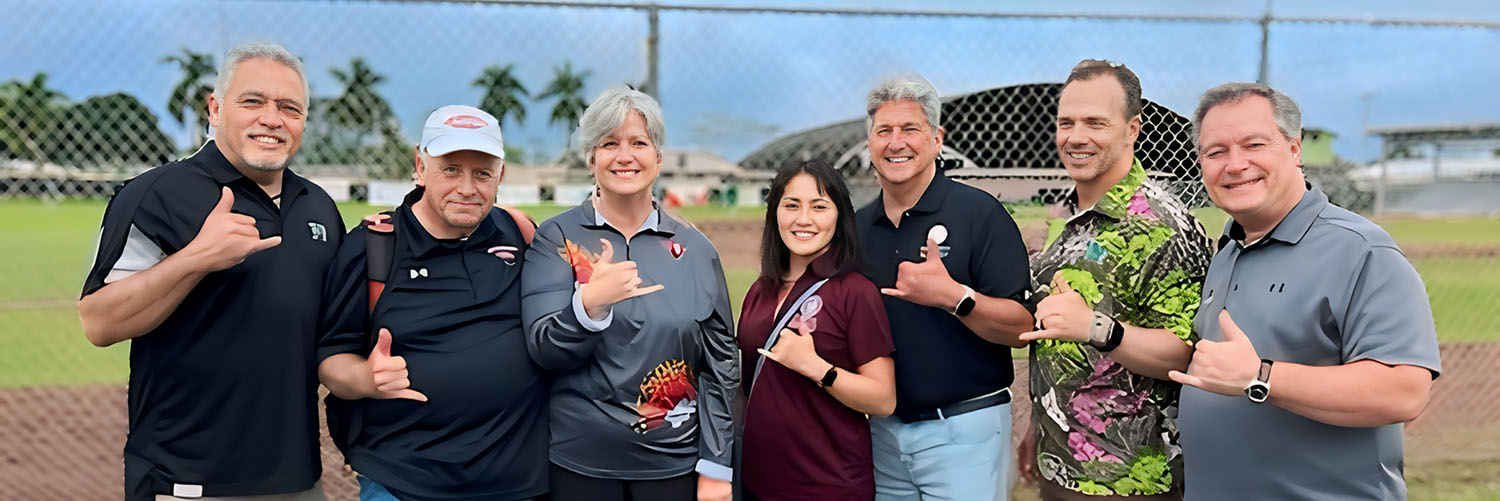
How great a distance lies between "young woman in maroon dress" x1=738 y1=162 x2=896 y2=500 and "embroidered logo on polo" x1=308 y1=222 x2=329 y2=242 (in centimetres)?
141

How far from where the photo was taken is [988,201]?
10.5 ft

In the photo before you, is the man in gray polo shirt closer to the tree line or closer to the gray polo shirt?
the gray polo shirt

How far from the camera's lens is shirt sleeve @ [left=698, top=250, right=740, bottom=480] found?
2.93 meters

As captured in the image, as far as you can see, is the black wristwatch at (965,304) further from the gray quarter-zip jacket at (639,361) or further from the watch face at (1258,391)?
the watch face at (1258,391)

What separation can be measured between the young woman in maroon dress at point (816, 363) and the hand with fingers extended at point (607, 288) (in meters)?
0.50

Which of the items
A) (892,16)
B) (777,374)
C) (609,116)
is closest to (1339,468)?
(777,374)

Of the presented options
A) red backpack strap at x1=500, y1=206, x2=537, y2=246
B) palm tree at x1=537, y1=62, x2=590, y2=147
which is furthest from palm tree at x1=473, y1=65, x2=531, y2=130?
red backpack strap at x1=500, y1=206, x2=537, y2=246

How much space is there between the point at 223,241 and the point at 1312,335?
116 inches

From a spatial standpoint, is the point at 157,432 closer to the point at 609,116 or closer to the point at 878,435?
the point at 609,116

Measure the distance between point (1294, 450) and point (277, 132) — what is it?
3.12 meters

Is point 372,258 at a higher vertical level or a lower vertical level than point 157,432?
higher

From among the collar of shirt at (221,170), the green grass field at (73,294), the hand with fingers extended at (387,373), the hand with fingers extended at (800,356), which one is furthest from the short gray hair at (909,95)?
the collar of shirt at (221,170)

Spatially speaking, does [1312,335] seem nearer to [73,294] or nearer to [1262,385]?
[1262,385]

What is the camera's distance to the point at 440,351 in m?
2.76
